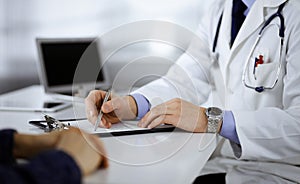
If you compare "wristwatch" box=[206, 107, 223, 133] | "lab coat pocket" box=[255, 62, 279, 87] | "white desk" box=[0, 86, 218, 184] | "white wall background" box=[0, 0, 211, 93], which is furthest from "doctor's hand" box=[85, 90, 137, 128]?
"white wall background" box=[0, 0, 211, 93]

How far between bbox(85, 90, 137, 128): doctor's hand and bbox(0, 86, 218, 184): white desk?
0.40 ft

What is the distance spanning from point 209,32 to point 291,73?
482mm

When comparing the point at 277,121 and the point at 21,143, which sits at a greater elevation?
the point at 21,143

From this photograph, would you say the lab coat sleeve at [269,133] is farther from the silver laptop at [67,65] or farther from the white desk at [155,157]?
the silver laptop at [67,65]

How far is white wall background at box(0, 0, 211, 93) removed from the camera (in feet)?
7.28

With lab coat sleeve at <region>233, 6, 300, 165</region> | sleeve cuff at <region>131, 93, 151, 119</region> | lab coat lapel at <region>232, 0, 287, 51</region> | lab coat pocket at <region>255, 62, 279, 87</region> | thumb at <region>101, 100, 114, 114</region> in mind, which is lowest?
lab coat sleeve at <region>233, 6, 300, 165</region>

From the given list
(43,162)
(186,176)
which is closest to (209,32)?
(186,176)

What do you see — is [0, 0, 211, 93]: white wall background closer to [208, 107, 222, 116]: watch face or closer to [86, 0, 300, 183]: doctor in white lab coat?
[86, 0, 300, 183]: doctor in white lab coat

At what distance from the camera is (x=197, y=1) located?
2.18 metres

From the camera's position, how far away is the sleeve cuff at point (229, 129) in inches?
43.6

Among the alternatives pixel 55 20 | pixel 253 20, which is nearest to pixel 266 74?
pixel 253 20

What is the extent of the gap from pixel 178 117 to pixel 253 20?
503 mm

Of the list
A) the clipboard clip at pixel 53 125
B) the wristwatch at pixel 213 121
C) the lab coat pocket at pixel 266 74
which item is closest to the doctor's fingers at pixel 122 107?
the clipboard clip at pixel 53 125

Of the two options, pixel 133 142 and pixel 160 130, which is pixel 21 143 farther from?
pixel 160 130
